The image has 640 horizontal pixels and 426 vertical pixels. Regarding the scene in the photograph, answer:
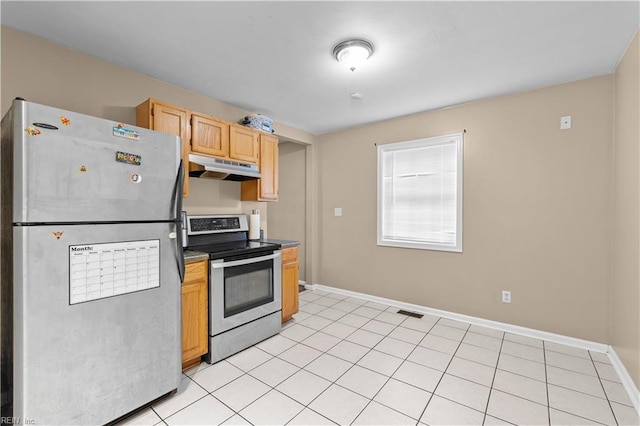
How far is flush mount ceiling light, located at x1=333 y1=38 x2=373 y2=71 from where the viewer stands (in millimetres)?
2027

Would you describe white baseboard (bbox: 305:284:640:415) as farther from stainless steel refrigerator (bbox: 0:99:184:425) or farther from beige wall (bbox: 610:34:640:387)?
stainless steel refrigerator (bbox: 0:99:184:425)

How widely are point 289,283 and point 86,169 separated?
2.22 meters

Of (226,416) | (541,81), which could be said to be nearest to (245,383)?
(226,416)

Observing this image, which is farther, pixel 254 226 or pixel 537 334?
pixel 254 226

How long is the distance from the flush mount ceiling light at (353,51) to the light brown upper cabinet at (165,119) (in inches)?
58.5

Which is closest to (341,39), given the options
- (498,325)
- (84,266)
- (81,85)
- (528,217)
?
(81,85)

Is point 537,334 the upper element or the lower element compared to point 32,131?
lower

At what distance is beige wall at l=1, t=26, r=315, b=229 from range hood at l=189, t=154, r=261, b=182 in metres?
0.20

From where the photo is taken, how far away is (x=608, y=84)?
2498 millimetres

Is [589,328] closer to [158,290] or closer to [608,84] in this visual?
[608,84]

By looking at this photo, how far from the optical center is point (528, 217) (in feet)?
9.45

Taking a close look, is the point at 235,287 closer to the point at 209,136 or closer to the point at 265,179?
the point at 265,179

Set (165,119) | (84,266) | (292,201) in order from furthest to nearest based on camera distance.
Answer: (292,201) → (165,119) → (84,266)

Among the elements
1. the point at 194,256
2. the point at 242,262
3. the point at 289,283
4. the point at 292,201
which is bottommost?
the point at 289,283
